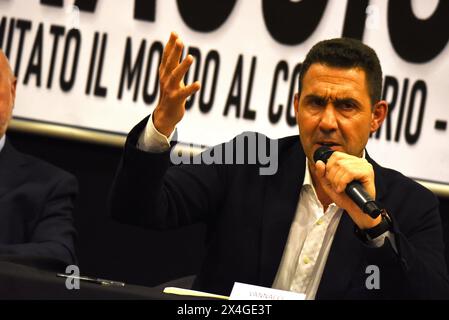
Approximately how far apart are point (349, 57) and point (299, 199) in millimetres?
Result: 441

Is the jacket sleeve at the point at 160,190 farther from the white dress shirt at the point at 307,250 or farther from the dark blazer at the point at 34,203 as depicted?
the dark blazer at the point at 34,203

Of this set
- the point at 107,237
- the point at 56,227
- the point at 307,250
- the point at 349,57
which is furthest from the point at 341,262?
the point at 107,237

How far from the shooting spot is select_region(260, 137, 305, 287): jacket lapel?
2328 mm

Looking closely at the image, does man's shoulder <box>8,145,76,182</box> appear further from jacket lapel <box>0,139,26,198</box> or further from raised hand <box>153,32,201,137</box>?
raised hand <box>153,32,201,137</box>

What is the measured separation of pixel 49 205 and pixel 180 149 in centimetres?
81

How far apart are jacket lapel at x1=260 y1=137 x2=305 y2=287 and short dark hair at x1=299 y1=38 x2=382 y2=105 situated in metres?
0.30

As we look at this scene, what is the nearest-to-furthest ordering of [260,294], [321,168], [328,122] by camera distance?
1. [260,294]
2. [321,168]
3. [328,122]

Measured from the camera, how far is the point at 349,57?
239 centimetres

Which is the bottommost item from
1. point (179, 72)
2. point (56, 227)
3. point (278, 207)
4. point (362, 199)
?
point (56, 227)

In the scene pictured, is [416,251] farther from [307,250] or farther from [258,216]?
[258,216]

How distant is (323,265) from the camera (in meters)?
2.33

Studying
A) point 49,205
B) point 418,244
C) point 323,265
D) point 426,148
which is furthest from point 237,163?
point 426,148

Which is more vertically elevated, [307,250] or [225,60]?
[225,60]

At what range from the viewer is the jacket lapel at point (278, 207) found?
233 centimetres
